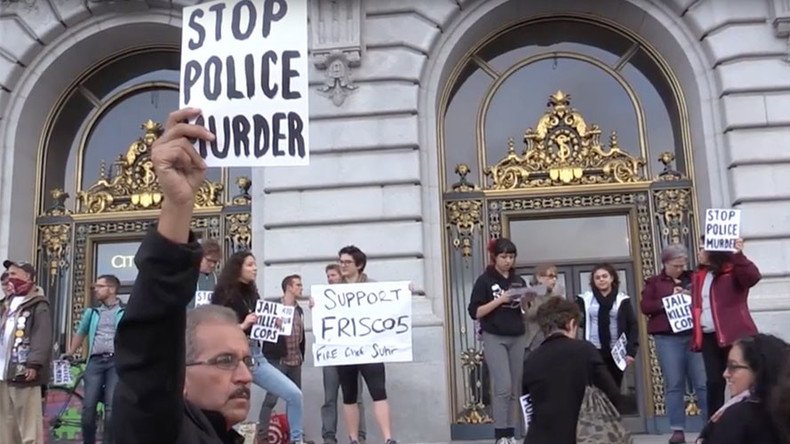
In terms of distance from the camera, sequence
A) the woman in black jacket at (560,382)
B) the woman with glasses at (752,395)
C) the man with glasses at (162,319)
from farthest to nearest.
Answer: the woman in black jacket at (560,382) → the woman with glasses at (752,395) → the man with glasses at (162,319)

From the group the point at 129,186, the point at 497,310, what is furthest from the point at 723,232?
the point at 129,186

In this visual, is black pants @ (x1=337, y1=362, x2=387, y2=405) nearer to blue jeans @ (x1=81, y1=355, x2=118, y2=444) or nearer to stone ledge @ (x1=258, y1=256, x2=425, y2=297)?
stone ledge @ (x1=258, y1=256, x2=425, y2=297)

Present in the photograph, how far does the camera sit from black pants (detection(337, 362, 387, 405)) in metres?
9.09

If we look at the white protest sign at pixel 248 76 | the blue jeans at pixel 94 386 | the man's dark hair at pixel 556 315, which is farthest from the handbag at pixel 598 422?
the blue jeans at pixel 94 386

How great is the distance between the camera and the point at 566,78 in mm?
13789

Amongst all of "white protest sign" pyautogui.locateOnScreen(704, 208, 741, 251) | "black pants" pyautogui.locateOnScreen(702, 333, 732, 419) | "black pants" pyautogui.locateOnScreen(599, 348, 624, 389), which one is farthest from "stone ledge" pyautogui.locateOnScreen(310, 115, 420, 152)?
"black pants" pyautogui.locateOnScreen(702, 333, 732, 419)

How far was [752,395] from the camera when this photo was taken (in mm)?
3855

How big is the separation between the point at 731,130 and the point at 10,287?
31.5 ft

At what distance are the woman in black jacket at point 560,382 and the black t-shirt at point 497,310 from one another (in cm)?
367

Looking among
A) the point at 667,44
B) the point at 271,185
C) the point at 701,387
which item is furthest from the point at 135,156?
the point at 701,387

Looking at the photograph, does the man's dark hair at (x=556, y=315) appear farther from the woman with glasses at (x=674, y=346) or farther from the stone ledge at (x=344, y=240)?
the stone ledge at (x=344, y=240)

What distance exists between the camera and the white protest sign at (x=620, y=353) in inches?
364

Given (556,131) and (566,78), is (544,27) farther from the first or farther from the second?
(556,131)

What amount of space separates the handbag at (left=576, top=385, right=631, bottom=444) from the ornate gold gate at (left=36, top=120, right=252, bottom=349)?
8848mm
